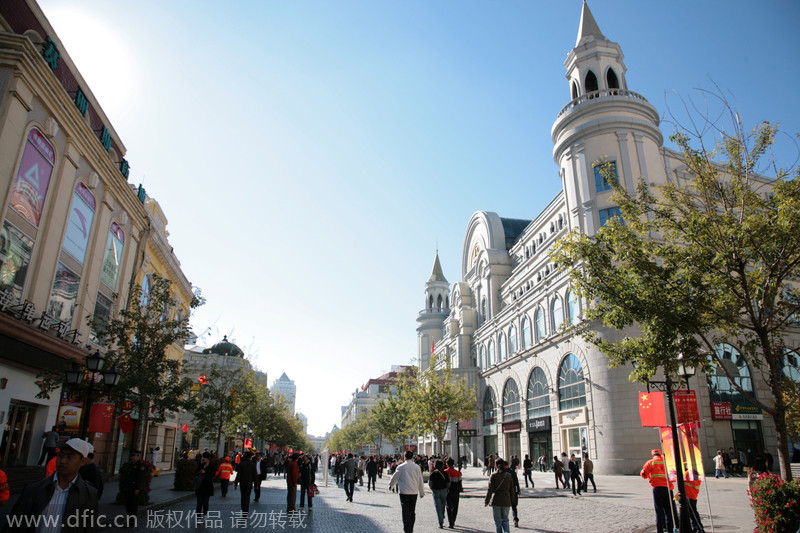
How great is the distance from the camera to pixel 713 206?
1269 cm

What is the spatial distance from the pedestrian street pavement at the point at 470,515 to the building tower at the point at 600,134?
1971cm

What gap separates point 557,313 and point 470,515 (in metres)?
24.0

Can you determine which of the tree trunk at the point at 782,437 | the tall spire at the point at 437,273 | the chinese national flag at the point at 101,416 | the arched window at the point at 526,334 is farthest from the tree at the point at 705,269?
the tall spire at the point at 437,273

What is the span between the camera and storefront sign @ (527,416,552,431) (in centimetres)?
3725

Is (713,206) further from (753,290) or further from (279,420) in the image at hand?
(279,420)

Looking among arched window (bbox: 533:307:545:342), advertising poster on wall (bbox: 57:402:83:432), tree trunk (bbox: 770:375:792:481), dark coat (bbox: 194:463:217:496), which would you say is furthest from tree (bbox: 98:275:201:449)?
arched window (bbox: 533:307:545:342)

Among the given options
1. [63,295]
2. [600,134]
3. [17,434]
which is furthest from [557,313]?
[17,434]

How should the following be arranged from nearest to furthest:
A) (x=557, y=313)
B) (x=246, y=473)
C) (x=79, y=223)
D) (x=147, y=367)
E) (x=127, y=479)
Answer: (x=127, y=479) → (x=246, y=473) → (x=147, y=367) → (x=79, y=223) → (x=557, y=313)

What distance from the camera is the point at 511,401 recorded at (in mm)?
45594

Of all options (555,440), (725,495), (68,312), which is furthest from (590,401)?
(68,312)

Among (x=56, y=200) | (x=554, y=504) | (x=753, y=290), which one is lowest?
(x=554, y=504)

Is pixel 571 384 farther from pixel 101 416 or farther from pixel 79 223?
pixel 79 223

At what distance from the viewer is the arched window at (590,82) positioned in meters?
38.4

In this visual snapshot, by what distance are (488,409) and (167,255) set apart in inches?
1317
